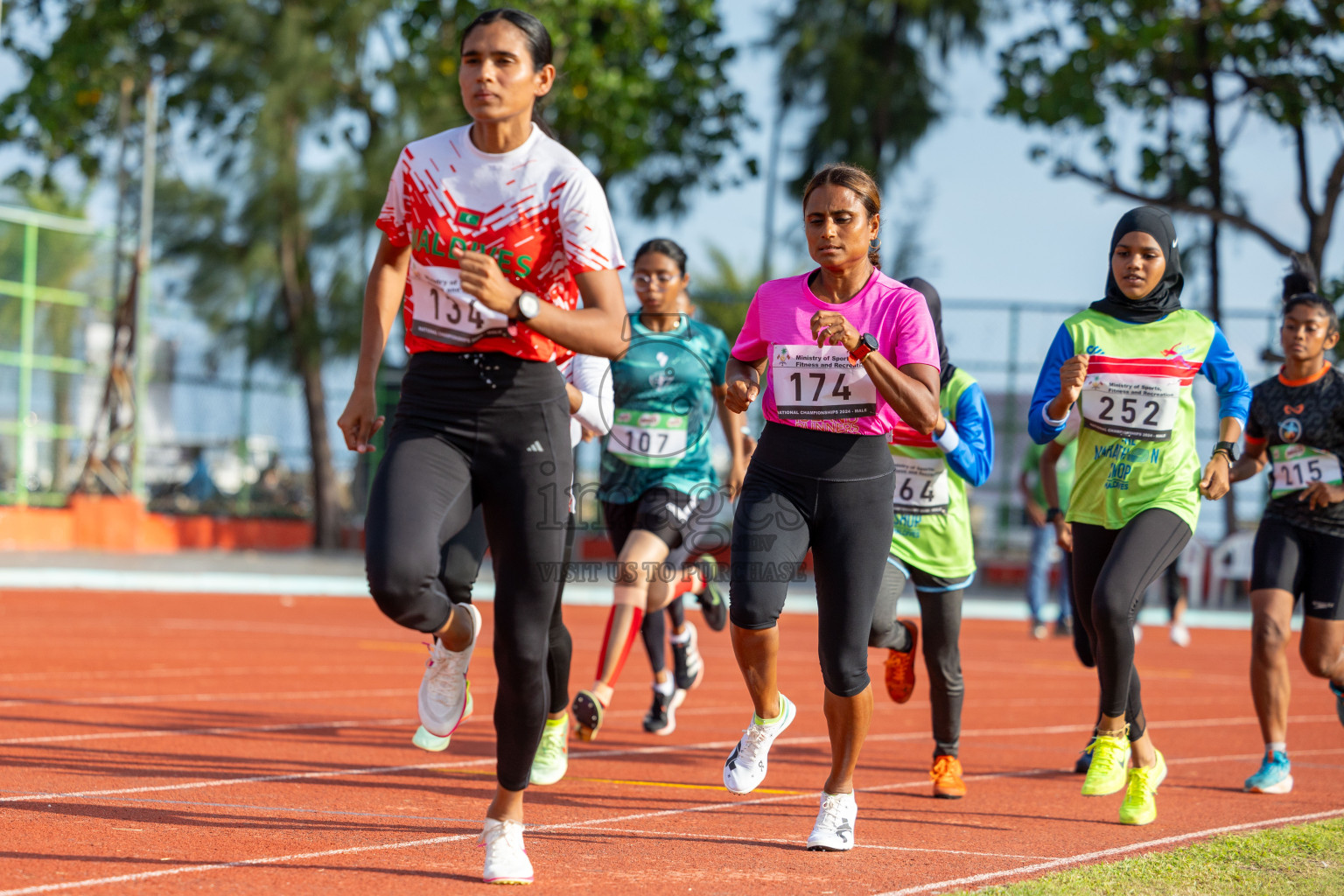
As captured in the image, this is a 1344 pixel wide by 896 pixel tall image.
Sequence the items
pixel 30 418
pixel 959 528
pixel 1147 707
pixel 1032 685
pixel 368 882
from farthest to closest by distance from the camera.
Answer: pixel 30 418
pixel 1032 685
pixel 1147 707
pixel 959 528
pixel 368 882

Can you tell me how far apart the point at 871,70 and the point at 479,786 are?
28.6 meters

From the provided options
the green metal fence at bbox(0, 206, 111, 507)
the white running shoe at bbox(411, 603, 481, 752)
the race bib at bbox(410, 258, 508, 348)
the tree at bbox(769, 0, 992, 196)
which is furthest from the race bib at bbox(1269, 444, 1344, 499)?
the tree at bbox(769, 0, 992, 196)

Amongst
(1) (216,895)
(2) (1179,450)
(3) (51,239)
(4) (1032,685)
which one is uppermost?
(3) (51,239)

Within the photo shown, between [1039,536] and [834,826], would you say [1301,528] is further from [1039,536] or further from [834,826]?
[1039,536]

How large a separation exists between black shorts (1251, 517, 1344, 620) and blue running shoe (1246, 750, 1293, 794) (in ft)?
2.20

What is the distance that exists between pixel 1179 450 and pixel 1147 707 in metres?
4.74

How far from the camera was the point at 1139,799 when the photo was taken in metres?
5.56

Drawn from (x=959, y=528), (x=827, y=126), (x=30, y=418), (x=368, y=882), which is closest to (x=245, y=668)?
(x=959, y=528)

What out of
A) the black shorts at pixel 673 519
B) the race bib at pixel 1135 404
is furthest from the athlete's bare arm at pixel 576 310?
the black shorts at pixel 673 519

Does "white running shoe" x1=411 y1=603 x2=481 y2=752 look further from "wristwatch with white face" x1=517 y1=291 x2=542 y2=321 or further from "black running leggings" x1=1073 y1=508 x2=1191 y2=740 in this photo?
"black running leggings" x1=1073 y1=508 x2=1191 y2=740

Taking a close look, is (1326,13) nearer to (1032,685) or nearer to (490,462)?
(1032,685)

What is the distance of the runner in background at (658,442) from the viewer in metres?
7.30

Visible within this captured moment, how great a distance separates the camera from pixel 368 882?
13.0 feet

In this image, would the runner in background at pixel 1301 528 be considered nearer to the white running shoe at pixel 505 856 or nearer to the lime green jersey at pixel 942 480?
the lime green jersey at pixel 942 480
